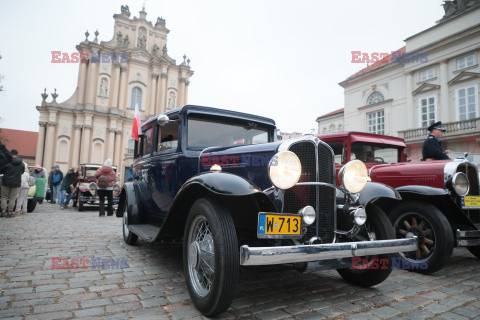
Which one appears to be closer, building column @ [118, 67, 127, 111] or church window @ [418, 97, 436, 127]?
church window @ [418, 97, 436, 127]

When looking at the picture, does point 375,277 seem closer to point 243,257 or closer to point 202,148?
point 243,257

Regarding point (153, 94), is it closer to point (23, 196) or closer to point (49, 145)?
point (49, 145)

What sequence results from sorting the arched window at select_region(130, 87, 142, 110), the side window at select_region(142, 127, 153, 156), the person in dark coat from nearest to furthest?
1. the side window at select_region(142, 127, 153, 156)
2. the person in dark coat
3. the arched window at select_region(130, 87, 142, 110)

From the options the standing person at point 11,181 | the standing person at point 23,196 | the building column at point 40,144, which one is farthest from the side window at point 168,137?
the building column at point 40,144

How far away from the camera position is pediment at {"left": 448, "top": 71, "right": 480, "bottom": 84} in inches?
581

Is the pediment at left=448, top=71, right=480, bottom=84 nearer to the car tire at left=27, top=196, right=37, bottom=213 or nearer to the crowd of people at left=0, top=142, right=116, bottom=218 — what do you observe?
the crowd of people at left=0, top=142, right=116, bottom=218

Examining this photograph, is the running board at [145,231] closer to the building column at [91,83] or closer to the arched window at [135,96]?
the building column at [91,83]

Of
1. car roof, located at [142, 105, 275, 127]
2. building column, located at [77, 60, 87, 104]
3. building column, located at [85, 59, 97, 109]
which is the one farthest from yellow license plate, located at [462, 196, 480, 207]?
building column, located at [77, 60, 87, 104]

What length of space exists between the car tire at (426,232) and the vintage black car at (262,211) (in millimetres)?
893

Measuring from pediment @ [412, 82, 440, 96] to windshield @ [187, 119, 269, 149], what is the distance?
1689 cm

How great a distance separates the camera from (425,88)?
1695cm

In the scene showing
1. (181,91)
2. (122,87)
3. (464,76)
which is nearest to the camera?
(464,76)

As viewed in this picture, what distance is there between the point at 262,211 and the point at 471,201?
3045 mm

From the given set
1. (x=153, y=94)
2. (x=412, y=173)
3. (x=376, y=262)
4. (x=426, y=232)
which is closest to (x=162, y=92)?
(x=153, y=94)
